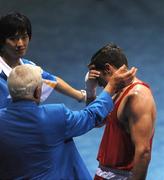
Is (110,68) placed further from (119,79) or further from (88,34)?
(88,34)

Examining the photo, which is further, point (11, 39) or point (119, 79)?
point (11, 39)

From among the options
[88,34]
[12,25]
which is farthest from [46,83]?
[88,34]

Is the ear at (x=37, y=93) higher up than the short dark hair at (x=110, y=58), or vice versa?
the short dark hair at (x=110, y=58)

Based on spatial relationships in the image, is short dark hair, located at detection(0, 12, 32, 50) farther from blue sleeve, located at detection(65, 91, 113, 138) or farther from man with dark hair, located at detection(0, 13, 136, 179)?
blue sleeve, located at detection(65, 91, 113, 138)

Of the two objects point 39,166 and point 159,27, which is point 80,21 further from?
point 39,166

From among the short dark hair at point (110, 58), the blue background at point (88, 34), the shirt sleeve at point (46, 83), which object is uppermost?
the blue background at point (88, 34)

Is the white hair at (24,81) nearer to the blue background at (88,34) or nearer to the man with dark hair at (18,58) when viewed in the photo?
the man with dark hair at (18,58)

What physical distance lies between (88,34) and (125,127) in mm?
1909

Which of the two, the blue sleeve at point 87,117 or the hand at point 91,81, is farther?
the hand at point 91,81

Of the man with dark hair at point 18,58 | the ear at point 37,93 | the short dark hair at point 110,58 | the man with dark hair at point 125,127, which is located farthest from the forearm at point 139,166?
the ear at point 37,93

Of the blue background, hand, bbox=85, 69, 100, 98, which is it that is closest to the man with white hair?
hand, bbox=85, 69, 100, 98

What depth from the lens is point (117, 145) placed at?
1933 mm

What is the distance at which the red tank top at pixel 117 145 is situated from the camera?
1927 millimetres

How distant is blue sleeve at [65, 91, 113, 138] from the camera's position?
1605mm
